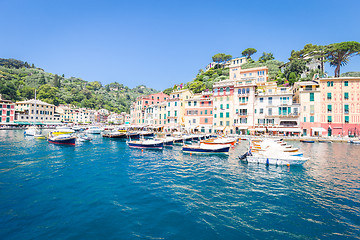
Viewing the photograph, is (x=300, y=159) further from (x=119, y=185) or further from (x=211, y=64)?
(x=211, y=64)

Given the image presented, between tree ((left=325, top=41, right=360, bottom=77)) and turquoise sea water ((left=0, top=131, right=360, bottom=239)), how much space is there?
185ft

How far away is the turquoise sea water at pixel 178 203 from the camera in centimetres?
793

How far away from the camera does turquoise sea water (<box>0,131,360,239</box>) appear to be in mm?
7926

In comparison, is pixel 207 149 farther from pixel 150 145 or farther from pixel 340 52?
pixel 340 52

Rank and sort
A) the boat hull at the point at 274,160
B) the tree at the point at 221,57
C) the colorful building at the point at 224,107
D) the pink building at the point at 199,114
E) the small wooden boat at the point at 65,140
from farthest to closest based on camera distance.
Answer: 1. the tree at the point at 221,57
2. the pink building at the point at 199,114
3. the colorful building at the point at 224,107
4. the small wooden boat at the point at 65,140
5. the boat hull at the point at 274,160

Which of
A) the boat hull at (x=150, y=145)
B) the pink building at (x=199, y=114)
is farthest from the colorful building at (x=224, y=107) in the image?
the boat hull at (x=150, y=145)

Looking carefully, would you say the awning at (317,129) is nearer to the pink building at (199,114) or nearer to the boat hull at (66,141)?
the pink building at (199,114)

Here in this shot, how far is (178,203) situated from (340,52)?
73.2 m

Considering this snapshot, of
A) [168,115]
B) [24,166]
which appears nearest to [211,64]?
[168,115]

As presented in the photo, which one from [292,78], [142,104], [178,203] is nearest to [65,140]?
[178,203]

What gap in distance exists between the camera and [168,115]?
2500 inches

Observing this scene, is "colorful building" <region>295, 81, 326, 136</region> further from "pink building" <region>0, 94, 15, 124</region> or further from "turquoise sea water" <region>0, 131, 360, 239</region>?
"pink building" <region>0, 94, 15, 124</region>

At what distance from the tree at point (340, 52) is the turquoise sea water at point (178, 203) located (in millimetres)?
56411

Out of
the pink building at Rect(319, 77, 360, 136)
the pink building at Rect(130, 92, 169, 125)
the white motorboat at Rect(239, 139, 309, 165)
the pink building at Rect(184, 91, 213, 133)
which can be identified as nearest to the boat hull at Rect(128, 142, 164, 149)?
the white motorboat at Rect(239, 139, 309, 165)
